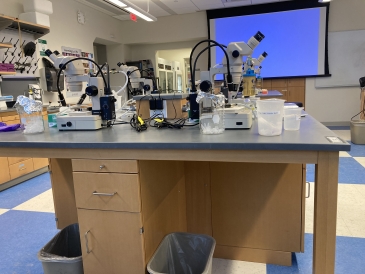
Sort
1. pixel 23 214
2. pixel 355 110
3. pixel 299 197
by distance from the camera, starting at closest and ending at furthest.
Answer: pixel 299 197 < pixel 23 214 < pixel 355 110

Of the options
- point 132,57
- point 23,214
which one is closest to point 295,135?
point 23,214

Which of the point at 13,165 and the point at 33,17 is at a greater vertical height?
the point at 33,17

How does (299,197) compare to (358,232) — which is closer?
(299,197)

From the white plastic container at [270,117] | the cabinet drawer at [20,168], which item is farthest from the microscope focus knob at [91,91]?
the cabinet drawer at [20,168]

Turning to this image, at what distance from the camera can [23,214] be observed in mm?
2643

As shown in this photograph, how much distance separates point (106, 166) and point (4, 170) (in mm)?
2661

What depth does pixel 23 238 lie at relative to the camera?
221cm

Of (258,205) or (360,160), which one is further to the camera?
(360,160)

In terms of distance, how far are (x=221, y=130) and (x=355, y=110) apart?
6.43 meters

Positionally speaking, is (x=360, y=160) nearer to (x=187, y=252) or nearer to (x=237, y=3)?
(x=187, y=252)

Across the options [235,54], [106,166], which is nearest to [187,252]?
[106,166]

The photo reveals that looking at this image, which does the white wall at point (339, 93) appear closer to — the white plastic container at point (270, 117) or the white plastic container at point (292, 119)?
the white plastic container at point (292, 119)

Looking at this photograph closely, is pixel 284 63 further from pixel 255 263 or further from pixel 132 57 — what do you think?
pixel 255 263

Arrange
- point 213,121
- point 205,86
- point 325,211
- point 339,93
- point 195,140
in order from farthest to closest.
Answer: point 339,93, point 205,86, point 213,121, point 195,140, point 325,211
